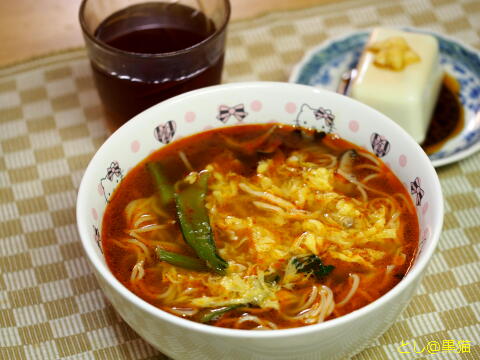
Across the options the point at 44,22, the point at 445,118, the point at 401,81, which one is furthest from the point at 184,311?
the point at 44,22

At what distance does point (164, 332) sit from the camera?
1619 mm

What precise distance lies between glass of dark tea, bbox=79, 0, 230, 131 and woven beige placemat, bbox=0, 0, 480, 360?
343 mm

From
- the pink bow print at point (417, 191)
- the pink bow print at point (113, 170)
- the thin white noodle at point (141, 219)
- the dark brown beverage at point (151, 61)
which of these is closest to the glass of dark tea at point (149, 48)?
the dark brown beverage at point (151, 61)

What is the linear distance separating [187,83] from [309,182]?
25.3 inches

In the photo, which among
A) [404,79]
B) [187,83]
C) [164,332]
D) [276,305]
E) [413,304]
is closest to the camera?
[164,332]

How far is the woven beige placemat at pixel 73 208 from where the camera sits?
80.1 inches

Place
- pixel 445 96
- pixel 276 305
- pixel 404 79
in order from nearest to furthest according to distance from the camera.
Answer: pixel 276 305 → pixel 404 79 → pixel 445 96

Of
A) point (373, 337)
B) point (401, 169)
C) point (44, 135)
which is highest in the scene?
point (401, 169)

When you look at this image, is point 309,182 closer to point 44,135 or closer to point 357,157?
point 357,157

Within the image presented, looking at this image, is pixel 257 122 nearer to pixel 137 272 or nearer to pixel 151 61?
pixel 151 61

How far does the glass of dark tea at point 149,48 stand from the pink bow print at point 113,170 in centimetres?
45

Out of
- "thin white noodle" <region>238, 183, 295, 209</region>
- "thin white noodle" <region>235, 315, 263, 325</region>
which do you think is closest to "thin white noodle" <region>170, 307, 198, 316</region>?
"thin white noodle" <region>235, 315, 263, 325</region>

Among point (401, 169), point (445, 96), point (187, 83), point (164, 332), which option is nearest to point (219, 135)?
point (187, 83)

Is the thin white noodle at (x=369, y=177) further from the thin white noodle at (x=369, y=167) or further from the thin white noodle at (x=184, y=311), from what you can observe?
the thin white noodle at (x=184, y=311)
